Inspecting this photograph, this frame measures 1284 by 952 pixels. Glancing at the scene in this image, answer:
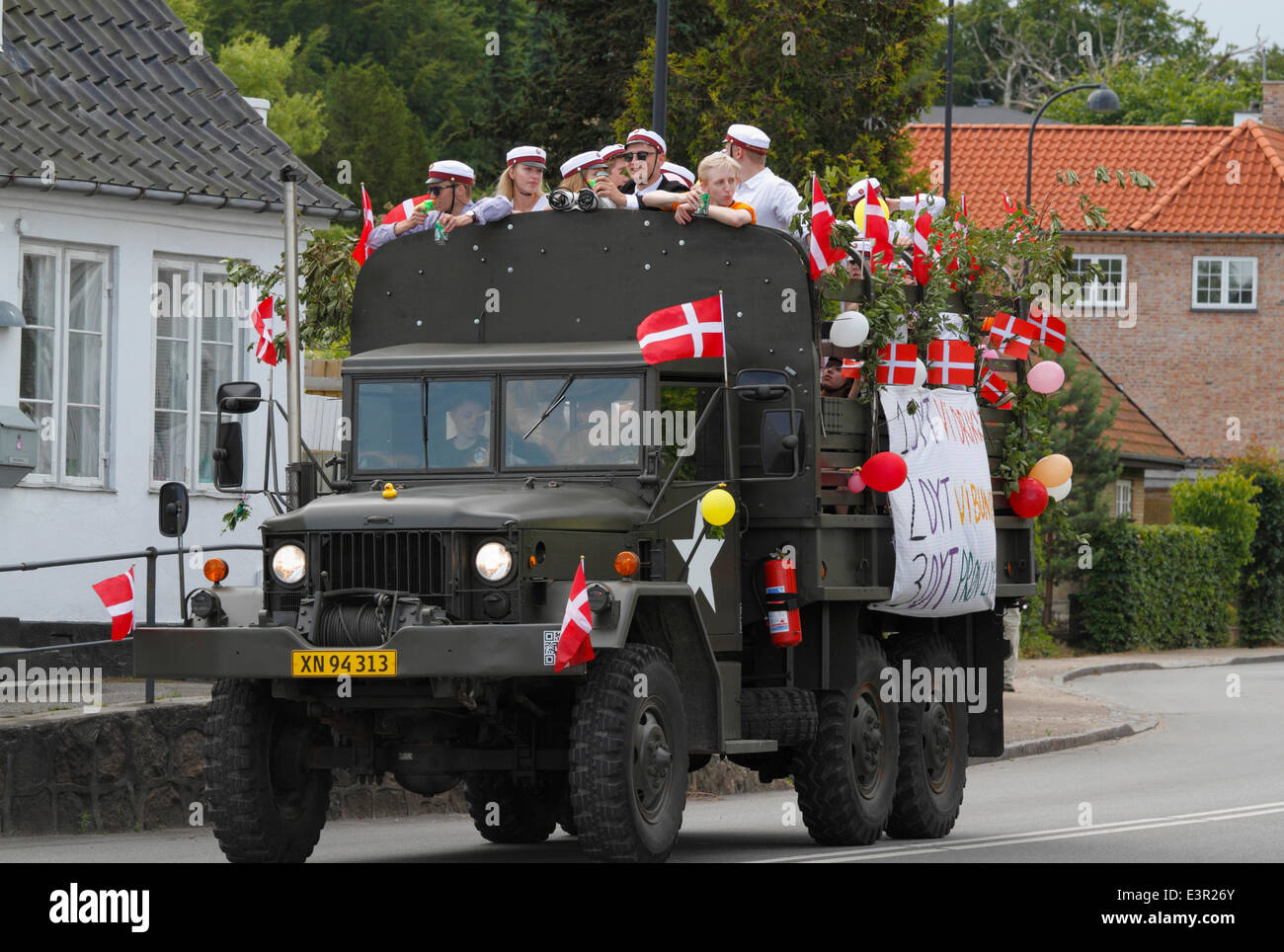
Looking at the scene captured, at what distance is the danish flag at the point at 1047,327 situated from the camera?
15297 mm

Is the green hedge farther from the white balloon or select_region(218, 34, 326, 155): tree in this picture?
the white balloon

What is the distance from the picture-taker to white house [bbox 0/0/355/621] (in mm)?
19641

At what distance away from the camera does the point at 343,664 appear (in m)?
10.7

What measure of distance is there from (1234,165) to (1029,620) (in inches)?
916

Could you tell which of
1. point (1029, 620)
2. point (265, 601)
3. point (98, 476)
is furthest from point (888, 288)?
point (1029, 620)

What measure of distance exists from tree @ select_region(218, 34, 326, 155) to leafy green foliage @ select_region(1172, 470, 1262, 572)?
22515 millimetres

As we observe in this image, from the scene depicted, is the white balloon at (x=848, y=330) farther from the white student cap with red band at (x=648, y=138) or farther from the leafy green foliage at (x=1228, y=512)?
the leafy green foliage at (x=1228, y=512)

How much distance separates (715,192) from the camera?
13.2 metres

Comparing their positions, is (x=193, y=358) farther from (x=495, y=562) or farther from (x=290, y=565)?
(x=495, y=562)

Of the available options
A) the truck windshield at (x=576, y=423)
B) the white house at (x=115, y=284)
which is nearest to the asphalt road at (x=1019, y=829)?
the truck windshield at (x=576, y=423)

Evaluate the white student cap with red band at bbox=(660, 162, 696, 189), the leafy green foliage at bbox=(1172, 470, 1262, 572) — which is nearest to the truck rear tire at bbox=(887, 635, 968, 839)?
the white student cap with red band at bbox=(660, 162, 696, 189)

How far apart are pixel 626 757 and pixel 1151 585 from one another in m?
31.5
